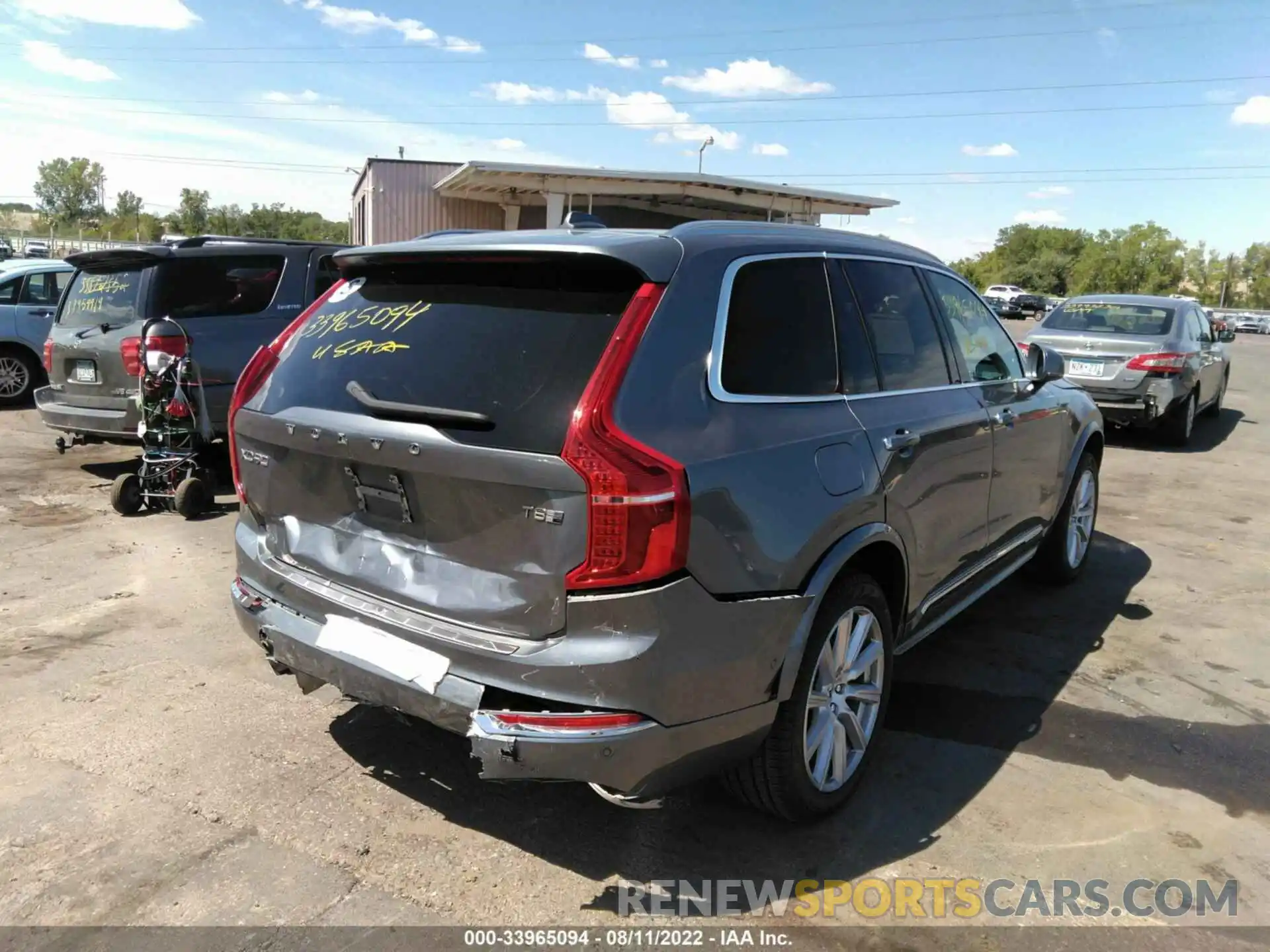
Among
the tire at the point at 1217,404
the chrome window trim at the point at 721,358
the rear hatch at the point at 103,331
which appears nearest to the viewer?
the chrome window trim at the point at 721,358

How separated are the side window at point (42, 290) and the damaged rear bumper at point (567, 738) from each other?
1176 cm

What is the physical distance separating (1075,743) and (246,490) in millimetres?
3384

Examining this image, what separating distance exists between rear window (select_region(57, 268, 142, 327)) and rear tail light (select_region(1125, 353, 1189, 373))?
10.1m

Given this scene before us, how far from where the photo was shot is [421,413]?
261 centimetres

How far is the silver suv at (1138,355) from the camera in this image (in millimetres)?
10398

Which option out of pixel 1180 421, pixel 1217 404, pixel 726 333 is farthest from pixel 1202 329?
pixel 726 333

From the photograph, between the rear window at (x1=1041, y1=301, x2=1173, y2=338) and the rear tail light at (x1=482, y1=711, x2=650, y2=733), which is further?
the rear window at (x1=1041, y1=301, x2=1173, y2=338)

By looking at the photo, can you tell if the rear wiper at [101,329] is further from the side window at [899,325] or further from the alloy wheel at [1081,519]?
the alloy wheel at [1081,519]

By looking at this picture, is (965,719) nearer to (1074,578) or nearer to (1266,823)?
(1266,823)

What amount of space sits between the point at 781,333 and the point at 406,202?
81.3 ft

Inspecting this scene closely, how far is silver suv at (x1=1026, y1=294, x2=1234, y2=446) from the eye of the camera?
34.1ft

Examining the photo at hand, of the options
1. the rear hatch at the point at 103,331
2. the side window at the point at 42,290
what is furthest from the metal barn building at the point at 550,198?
the rear hatch at the point at 103,331

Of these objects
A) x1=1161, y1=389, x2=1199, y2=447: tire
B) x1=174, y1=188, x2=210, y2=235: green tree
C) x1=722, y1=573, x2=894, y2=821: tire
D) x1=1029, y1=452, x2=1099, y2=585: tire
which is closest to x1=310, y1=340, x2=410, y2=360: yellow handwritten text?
x1=722, y1=573, x2=894, y2=821: tire

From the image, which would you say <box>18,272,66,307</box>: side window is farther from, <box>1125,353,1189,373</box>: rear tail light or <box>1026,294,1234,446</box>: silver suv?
<box>1125,353,1189,373</box>: rear tail light
